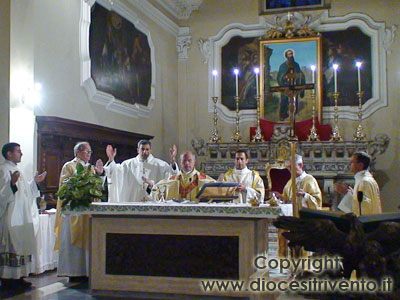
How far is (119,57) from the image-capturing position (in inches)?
424

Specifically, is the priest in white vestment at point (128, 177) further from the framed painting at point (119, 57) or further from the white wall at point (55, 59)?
the framed painting at point (119, 57)

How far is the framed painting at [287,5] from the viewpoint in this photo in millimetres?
13531

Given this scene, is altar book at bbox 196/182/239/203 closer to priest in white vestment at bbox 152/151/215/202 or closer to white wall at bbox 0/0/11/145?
priest in white vestment at bbox 152/151/215/202

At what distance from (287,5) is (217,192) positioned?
341 inches

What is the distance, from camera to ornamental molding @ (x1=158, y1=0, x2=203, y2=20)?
45.3ft

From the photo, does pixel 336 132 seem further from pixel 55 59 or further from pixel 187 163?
pixel 55 59

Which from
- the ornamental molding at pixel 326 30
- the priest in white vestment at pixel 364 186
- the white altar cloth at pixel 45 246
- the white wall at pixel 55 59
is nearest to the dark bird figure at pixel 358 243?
the priest in white vestment at pixel 364 186

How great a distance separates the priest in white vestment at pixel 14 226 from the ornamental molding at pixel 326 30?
25.6ft

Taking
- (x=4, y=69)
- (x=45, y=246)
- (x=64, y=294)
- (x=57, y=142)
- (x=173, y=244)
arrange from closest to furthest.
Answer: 1. (x=173, y=244)
2. (x=64, y=294)
3. (x=4, y=69)
4. (x=45, y=246)
5. (x=57, y=142)

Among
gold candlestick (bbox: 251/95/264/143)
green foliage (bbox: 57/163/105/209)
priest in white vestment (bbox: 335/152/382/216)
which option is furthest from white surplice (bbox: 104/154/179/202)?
gold candlestick (bbox: 251/95/264/143)

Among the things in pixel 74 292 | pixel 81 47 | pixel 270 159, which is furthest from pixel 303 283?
pixel 270 159

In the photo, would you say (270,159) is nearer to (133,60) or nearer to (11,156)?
(133,60)

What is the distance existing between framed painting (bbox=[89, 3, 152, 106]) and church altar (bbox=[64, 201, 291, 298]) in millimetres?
4316

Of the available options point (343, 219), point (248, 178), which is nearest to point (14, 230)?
point (248, 178)
